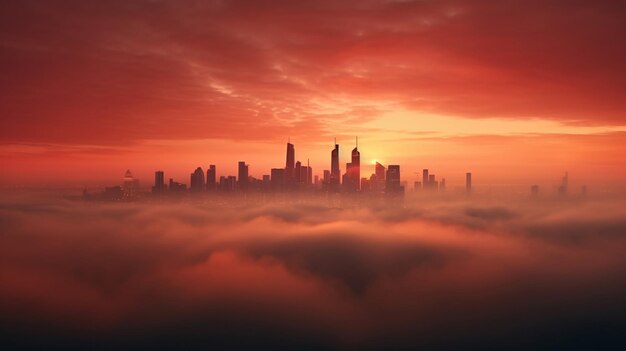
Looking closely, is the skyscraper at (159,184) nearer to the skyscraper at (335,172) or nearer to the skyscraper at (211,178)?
the skyscraper at (211,178)

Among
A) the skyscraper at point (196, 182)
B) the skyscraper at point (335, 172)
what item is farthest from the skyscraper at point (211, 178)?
the skyscraper at point (335, 172)

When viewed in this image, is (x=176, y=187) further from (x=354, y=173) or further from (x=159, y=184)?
(x=354, y=173)

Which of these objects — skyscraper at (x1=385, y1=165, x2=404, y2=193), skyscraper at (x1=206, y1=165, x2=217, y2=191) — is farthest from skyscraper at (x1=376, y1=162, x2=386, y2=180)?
skyscraper at (x1=206, y1=165, x2=217, y2=191)

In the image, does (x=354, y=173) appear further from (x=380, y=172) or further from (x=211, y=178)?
(x=211, y=178)

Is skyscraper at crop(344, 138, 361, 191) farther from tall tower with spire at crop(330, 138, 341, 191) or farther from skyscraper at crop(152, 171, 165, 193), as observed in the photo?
skyscraper at crop(152, 171, 165, 193)

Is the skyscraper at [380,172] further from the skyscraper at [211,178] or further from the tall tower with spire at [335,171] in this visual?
the skyscraper at [211,178]

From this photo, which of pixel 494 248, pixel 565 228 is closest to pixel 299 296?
pixel 494 248

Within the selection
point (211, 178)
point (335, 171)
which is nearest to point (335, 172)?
point (335, 171)

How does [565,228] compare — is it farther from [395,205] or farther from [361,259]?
[361,259]
